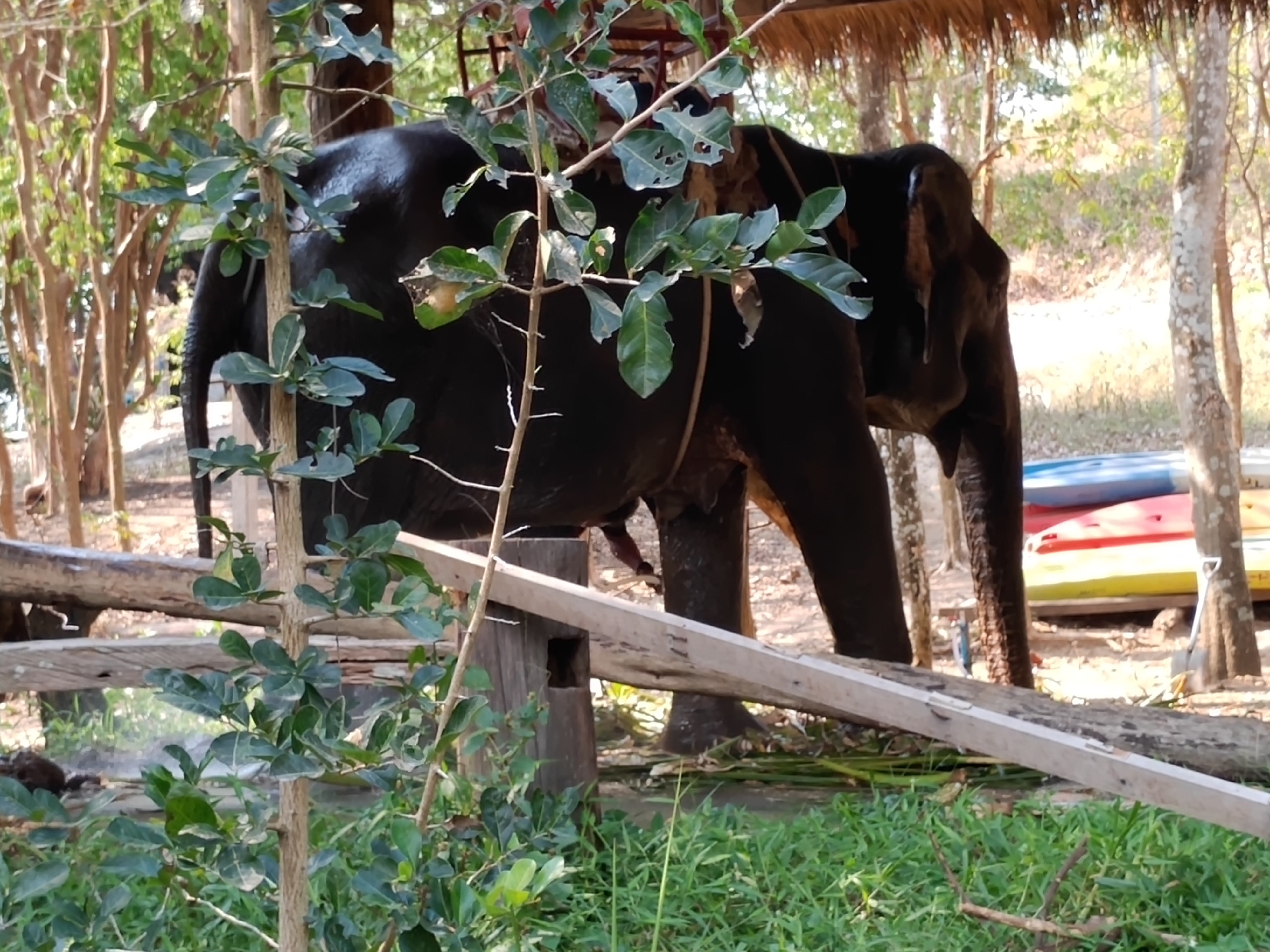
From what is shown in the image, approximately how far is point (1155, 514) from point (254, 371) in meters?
8.66

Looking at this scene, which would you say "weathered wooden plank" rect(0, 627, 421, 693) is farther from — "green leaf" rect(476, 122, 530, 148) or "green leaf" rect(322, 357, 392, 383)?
"green leaf" rect(476, 122, 530, 148)

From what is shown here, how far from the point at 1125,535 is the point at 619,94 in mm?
8275

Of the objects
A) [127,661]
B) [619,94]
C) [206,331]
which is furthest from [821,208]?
[206,331]

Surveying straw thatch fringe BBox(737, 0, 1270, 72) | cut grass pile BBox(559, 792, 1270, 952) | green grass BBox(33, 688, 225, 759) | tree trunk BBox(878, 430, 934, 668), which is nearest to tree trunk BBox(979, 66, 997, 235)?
tree trunk BBox(878, 430, 934, 668)

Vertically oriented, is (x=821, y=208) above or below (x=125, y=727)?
above

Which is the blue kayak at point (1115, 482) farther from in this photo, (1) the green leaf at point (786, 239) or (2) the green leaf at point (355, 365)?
(1) the green leaf at point (786, 239)

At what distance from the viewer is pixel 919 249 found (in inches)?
176

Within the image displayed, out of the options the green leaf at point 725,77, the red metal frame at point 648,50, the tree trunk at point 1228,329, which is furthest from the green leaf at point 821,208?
the tree trunk at point 1228,329

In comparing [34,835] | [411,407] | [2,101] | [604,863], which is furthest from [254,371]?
[2,101]

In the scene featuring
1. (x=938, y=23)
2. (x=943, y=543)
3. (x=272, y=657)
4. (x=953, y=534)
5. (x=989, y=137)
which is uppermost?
(x=938, y=23)

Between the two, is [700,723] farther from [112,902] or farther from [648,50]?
[112,902]

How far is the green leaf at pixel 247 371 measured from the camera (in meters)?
1.43

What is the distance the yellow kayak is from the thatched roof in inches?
148

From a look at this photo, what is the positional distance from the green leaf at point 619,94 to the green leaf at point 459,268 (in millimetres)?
186
